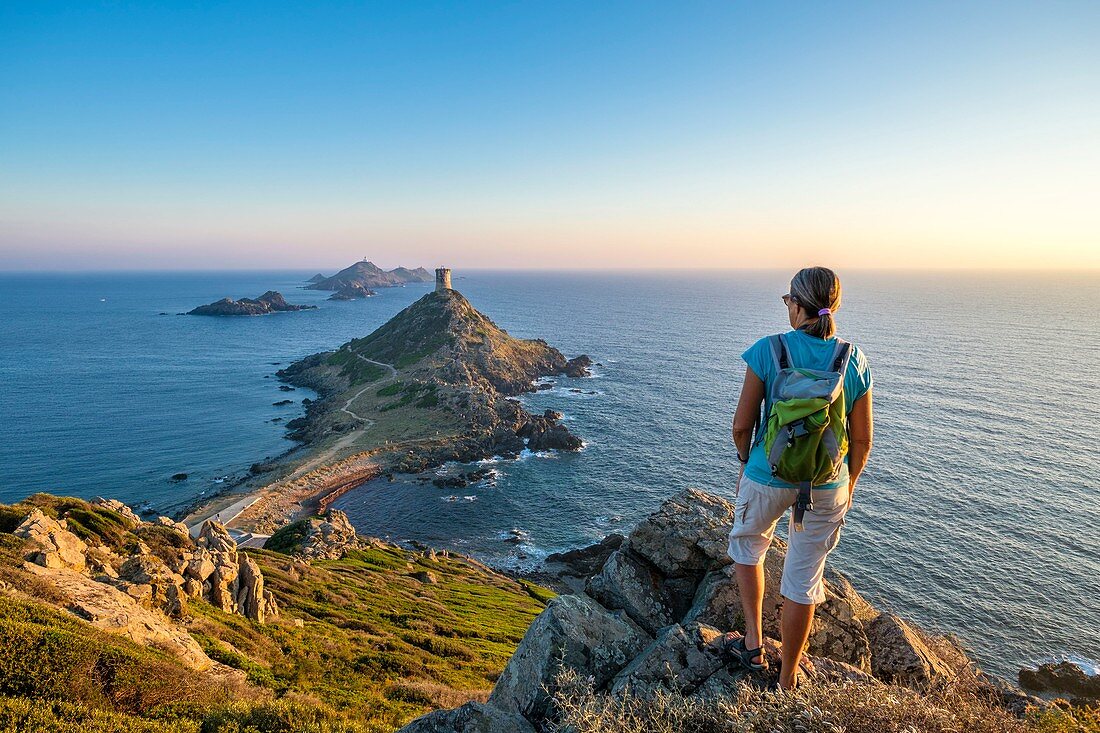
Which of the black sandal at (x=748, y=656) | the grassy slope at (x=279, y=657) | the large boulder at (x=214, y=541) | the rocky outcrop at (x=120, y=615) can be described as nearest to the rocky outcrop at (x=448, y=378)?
the grassy slope at (x=279, y=657)

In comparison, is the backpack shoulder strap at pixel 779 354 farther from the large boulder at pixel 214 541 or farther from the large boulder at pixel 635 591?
the large boulder at pixel 214 541

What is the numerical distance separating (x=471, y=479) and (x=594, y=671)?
60684 mm

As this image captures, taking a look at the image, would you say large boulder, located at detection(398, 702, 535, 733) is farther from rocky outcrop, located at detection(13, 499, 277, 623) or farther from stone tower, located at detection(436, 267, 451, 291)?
stone tower, located at detection(436, 267, 451, 291)

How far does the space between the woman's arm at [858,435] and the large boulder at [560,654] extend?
4349 mm

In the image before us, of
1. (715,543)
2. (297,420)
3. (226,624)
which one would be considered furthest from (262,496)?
(715,543)

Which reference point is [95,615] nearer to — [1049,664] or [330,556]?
[330,556]

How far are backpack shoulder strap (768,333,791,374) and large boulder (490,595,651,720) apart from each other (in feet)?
15.9

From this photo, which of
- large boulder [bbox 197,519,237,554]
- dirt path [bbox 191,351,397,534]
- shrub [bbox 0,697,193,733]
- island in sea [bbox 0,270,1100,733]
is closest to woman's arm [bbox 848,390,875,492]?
island in sea [bbox 0,270,1100,733]

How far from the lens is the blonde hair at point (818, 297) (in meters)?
5.28

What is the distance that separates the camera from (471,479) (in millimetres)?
66250

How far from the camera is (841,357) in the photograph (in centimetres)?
514

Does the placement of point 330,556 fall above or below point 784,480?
below

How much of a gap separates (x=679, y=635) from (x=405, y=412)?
284 feet

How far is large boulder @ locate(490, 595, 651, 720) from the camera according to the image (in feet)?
23.9
